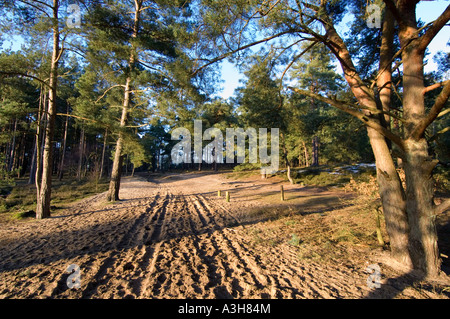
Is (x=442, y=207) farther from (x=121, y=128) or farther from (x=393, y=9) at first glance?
(x=121, y=128)

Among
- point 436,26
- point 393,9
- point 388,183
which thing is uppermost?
point 393,9

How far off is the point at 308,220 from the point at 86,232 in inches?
291

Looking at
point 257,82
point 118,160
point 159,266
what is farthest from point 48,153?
point 257,82

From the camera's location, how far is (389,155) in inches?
157

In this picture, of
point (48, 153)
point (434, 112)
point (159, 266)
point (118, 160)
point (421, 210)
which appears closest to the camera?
point (434, 112)

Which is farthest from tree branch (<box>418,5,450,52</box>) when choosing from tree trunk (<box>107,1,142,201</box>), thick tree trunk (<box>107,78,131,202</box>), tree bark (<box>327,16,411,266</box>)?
thick tree trunk (<box>107,78,131,202</box>)

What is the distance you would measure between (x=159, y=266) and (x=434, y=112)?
546 cm

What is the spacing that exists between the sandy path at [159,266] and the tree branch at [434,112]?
271 centimetres

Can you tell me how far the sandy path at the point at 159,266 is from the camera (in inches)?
116

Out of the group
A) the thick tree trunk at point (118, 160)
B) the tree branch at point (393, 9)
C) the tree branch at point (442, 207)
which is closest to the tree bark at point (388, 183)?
the tree branch at point (442, 207)

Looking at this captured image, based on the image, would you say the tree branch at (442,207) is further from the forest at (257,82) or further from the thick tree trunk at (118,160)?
the thick tree trunk at (118,160)

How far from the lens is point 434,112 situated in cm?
311
